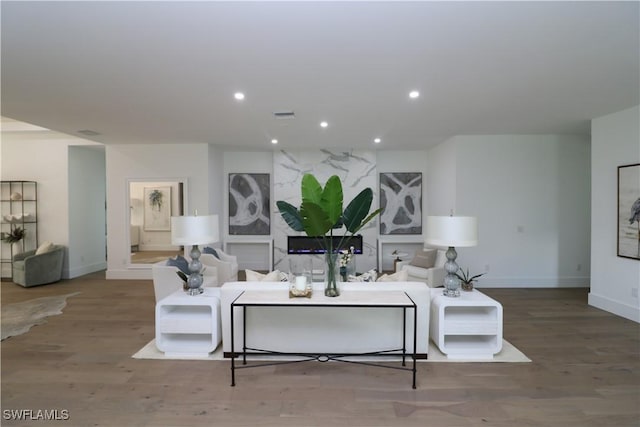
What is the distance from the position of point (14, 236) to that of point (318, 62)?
750 centimetres

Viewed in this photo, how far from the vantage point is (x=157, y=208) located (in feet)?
28.7

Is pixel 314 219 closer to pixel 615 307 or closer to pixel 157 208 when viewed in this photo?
pixel 615 307

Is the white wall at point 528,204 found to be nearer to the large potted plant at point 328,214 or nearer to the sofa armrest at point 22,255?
the large potted plant at point 328,214

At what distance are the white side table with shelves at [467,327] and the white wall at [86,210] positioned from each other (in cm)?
742

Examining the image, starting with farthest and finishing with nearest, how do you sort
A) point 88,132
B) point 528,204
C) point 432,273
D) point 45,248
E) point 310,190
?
point 45,248, point 528,204, point 88,132, point 432,273, point 310,190

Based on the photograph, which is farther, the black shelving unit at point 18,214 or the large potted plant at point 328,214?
the black shelving unit at point 18,214

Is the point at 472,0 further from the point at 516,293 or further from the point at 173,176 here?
the point at 173,176

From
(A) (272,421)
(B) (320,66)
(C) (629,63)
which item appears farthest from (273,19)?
(C) (629,63)

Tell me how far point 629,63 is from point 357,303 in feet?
10.7

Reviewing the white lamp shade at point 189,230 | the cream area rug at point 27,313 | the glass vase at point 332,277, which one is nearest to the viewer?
the glass vase at point 332,277

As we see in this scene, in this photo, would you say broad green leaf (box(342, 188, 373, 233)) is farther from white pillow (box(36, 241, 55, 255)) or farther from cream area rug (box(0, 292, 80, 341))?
white pillow (box(36, 241, 55, 255))

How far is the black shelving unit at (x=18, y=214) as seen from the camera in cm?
670

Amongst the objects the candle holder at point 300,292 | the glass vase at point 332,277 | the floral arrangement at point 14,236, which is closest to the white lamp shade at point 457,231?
the glass vase at point 332,277

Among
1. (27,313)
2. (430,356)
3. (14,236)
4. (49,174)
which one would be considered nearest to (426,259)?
(430,356)
